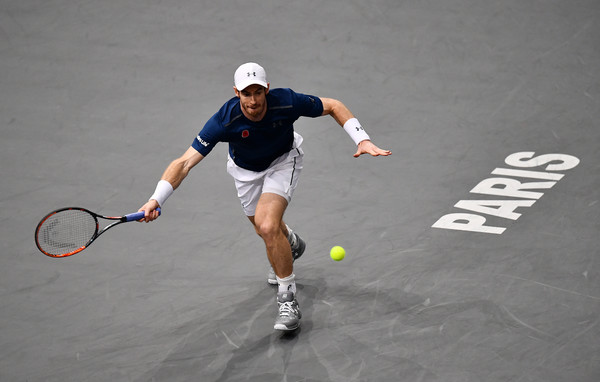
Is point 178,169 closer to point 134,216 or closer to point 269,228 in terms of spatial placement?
point 134,216

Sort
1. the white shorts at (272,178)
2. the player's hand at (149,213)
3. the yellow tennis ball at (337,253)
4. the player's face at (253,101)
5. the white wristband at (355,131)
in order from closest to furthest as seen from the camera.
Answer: the player's hand at (149,213) → the player's face at (253,101) → the white wristband at (355,131) → the white shorts at (272,178) → the yellow tennis ball at (337,253)

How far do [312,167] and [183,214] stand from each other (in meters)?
1.54

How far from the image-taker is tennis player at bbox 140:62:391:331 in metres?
6.41

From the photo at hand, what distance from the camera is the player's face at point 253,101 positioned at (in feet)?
20.9

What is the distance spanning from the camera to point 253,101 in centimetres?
638

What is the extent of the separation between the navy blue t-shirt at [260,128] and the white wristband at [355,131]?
0.91ft

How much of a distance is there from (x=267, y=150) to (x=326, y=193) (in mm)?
1892

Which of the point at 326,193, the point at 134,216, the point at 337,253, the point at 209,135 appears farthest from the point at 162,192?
the point at 326,193

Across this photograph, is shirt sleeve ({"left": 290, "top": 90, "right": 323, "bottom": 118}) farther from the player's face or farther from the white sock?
the white sock

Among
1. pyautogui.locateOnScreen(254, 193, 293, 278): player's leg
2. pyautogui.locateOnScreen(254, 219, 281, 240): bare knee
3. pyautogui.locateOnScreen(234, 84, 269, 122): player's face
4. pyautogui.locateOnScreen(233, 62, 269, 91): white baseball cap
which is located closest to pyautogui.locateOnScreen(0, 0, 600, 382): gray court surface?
pyautogui.locateOnScreen(254, 193, 293, 278): player's leg

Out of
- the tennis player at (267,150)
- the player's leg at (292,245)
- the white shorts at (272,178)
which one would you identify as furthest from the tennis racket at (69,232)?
Result: the player's leg at (292,245)

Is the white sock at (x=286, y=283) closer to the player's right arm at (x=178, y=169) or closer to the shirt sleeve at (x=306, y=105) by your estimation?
the player's right arm at (x=178, y=169)

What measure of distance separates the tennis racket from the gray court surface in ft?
2.73

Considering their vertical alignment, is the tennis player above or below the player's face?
below
